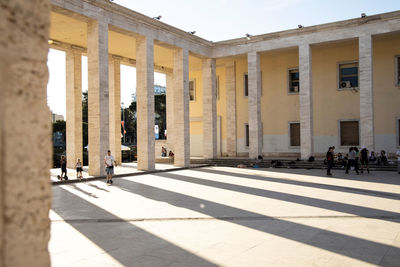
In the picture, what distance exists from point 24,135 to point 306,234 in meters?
6.39

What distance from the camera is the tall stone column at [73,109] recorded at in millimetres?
24438

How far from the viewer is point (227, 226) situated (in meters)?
8.42

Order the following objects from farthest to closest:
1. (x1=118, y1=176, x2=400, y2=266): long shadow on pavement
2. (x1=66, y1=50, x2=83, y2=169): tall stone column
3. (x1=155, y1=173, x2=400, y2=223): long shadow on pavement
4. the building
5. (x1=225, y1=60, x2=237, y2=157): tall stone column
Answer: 1. (x1=225, y1=60, x2=237, y2=157): tall stone column
2. (x1=66, y1=50, x2=83, y2=169): tall stone column
3. the building
4. (x1=155, y1=173, x2=400, y2=223): long shadow on pavement
5. (x1=118, y1=176, x2=400, y2=266): long shadow on pavement

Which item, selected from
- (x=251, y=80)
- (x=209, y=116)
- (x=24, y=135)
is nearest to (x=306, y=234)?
(x=24, y=135)

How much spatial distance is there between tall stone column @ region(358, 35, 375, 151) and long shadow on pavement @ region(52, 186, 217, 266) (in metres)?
18.1

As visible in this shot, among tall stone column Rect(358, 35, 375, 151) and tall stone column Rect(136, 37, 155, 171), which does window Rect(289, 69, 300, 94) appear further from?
tall stone column Rect(136, 37, 155, 171)

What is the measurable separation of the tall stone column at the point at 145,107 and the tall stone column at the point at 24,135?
19.7 metres

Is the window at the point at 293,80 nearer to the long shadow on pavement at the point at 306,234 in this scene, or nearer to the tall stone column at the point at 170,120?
the tall stone column at the point at 170,120

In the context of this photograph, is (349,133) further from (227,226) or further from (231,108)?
(227,226)

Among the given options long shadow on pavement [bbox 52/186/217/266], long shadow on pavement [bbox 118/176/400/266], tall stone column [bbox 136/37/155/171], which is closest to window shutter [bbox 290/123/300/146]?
tall stone column [bbox 136/37/155/171]

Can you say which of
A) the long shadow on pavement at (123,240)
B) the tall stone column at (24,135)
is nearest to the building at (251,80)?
the long shadow on pavement at (123,240)

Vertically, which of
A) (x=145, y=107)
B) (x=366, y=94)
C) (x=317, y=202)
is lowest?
(x=317, y=202)

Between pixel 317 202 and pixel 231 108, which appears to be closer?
pixel 317 202

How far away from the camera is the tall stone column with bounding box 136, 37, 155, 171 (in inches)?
880
